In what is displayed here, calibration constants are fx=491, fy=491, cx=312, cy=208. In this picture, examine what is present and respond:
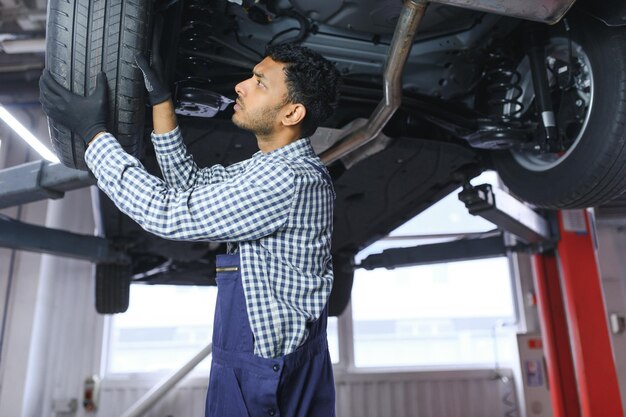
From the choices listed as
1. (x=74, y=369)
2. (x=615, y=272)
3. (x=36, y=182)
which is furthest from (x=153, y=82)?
(x=615, y=272)

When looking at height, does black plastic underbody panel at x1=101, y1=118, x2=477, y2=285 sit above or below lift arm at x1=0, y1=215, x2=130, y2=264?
above

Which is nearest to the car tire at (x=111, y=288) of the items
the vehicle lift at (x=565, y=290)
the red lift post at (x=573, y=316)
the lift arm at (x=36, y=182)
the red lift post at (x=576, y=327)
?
the lift arm at (x=36, y=182)

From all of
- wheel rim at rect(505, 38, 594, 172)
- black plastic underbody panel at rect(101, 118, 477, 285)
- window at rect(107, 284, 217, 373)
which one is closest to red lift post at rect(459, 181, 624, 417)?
black plastic underbody panel at rect(101, 118, 477, 285)

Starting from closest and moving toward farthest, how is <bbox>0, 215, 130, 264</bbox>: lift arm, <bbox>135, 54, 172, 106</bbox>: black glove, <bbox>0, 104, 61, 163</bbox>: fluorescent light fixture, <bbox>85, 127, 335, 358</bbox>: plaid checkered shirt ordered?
<bbox>85, 127, 335, 358</bbox>: plaid checkered shirt < <bbox>135, 54, 172, 106</bbox>: black glove < <bbox>0, 215, 130, 264</bbox>: lift arm < <bbox>0, 104, 61, 163</bbox>: fluorescent light fixture

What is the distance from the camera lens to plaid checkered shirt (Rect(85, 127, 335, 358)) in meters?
0.90

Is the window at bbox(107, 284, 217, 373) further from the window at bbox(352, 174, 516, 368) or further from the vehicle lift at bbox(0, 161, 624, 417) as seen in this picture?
the vehicle lift at bbox(0, 161, 624, 417)

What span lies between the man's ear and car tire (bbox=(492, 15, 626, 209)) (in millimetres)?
883

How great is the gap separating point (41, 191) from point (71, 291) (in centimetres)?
306

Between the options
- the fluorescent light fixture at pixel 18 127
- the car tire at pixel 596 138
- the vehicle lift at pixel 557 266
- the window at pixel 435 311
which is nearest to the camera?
the car tire at pixel 596 138

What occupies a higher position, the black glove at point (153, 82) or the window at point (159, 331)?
the black glove at point (153, 82)

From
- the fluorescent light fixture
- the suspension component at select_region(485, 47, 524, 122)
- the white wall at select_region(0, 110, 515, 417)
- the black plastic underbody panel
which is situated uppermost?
the fluorescent light fixture

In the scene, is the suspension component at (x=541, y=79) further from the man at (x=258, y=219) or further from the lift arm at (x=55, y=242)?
the lift arm at (x=55, y=242)

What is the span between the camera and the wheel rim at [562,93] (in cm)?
146

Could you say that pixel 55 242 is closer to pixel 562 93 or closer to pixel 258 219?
pixel 258 219
